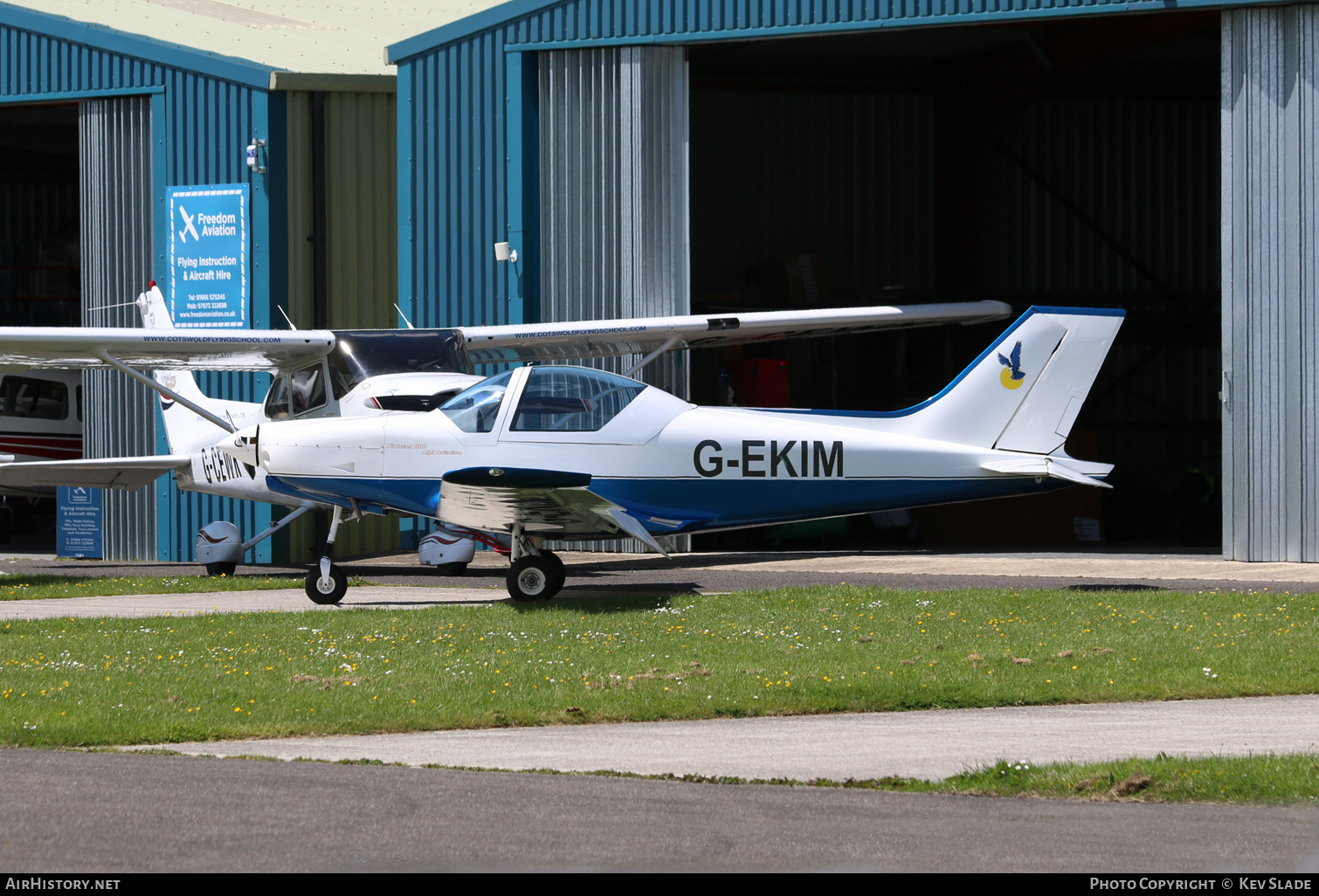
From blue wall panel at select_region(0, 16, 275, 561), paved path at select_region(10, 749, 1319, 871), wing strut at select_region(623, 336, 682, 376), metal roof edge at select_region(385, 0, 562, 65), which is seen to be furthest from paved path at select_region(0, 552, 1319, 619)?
metal roof edge at select_region(385, 0, 562, 65)

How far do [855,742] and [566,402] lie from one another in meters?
6.20

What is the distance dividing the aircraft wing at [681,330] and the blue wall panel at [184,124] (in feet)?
13.3

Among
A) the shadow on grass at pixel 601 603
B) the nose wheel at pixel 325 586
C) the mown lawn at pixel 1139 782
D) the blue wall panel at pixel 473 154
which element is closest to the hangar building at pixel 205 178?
the blue wall panel at pixel 473 154

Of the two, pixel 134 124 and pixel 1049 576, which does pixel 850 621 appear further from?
pixel 134 124

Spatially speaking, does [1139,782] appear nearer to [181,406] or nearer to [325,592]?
[325,592]

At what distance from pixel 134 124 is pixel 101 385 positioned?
396cm

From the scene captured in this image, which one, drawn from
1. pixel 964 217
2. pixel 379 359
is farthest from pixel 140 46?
pixel 964 217

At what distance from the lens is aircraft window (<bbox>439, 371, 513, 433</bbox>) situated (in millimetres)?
Answer: 12289

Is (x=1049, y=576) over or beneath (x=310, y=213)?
beneath

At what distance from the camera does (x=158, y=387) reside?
15.7 metres

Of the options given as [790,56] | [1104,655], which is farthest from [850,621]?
[790,56]

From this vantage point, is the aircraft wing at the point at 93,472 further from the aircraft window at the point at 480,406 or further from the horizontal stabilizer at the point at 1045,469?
the horizontal stabilizer at the point at 1045,469

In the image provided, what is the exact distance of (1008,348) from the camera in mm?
11914

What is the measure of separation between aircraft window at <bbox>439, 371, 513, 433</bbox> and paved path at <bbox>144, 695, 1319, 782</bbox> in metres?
5.52
